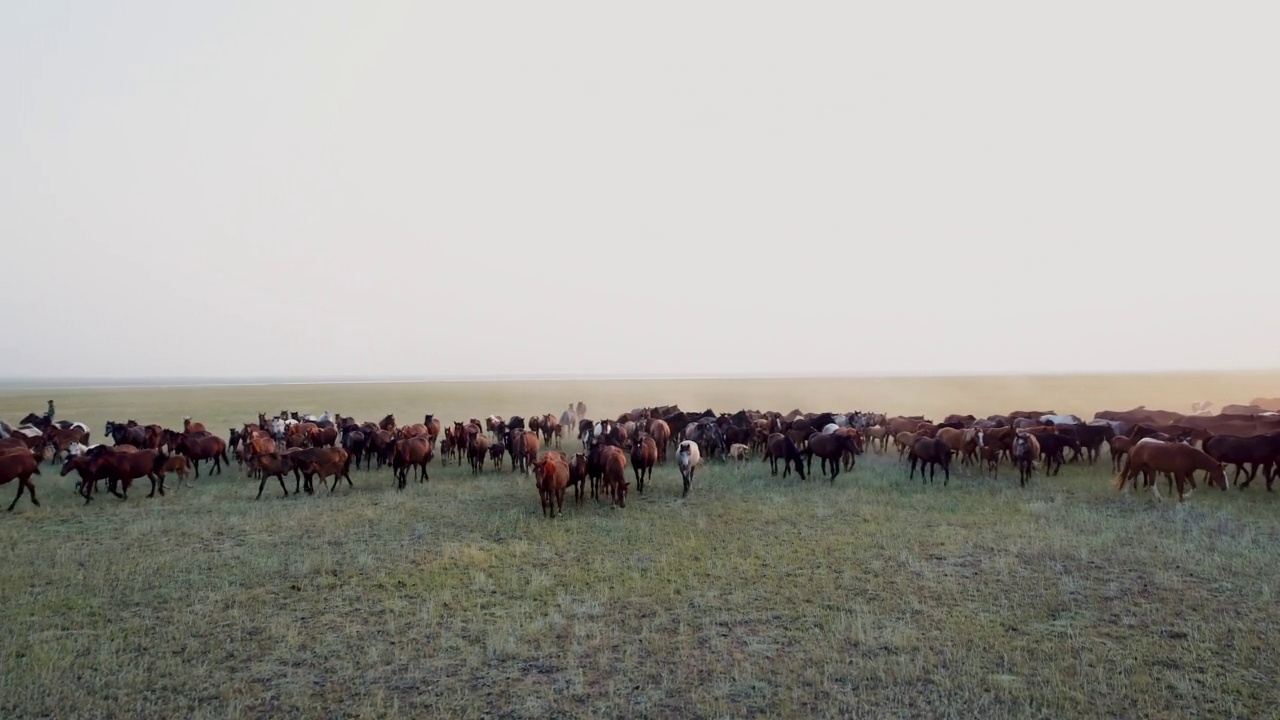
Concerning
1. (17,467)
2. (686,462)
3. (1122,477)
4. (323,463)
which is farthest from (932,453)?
(17,467)

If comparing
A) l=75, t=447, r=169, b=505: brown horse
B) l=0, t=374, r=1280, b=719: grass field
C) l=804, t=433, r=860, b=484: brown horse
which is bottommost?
l=0, t=374, r=1280, b=719: grass field

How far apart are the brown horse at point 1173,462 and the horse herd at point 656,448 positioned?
3 cm

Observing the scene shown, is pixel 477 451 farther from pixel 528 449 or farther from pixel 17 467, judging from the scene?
pixel 17 467

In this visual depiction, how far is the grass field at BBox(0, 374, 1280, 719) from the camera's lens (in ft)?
21.5

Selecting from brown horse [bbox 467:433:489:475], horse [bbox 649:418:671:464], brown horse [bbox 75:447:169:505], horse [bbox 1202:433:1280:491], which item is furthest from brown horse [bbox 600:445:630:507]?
horse [bbox 1202:433:1280:491]

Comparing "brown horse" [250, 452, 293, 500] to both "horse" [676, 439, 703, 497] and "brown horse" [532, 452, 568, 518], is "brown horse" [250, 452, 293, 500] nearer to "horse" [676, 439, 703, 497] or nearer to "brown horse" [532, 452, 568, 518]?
"brown horse" [532, 452, 568, 518]

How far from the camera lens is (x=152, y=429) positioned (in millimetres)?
22641

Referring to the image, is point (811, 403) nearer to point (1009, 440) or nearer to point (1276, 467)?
point (1009, 440)

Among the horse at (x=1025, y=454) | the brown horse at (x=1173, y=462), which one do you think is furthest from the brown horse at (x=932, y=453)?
the brown horse at (x=1173, y=462)

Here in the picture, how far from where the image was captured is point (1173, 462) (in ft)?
46.3

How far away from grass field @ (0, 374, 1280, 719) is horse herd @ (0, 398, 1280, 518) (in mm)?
1155

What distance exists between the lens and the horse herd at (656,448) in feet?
48.6

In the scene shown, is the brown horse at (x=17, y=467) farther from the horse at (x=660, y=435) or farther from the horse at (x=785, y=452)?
the horse at (x=785, y=452)

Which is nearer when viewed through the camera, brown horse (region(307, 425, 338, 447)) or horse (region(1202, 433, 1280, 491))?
horse (region(1202, 433, 1280, 491))
